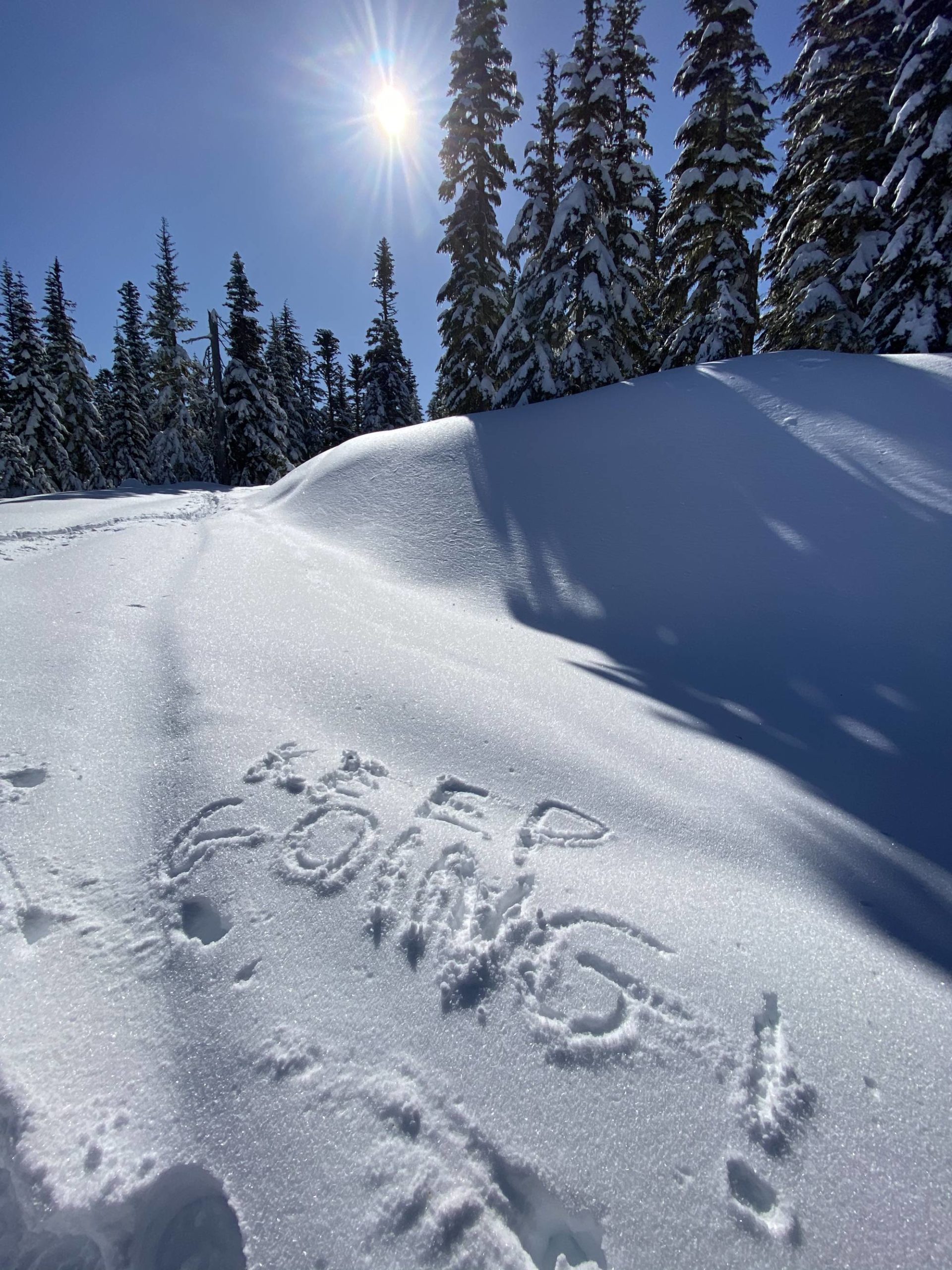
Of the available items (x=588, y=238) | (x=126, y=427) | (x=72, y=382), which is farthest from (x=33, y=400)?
(x=588, y=238)

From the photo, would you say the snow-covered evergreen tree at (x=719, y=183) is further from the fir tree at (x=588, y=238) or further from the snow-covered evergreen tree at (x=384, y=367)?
the snow-covered evergreen tree at (x=384, y=367)

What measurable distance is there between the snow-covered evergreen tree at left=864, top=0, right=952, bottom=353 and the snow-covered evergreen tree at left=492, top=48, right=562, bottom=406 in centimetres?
615

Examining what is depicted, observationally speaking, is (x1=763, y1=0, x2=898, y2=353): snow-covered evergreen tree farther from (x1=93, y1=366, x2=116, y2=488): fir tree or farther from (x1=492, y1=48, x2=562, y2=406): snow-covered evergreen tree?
(x1=93, y1=366, x2=116, y2=488): fir tree

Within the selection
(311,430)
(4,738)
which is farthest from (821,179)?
(311,430)

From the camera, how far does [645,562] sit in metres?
5.22

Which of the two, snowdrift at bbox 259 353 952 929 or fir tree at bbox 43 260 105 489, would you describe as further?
fir tree at bbox 43 260 105 489

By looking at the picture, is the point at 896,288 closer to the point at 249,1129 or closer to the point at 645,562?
the point at 645,562

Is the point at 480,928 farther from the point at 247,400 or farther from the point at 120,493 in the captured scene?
the point at 247,400

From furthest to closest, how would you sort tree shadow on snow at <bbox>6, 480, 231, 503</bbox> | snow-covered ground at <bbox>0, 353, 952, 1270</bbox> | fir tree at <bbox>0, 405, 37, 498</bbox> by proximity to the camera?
fir tree at <bbox>0, 405, 37, 498</bbox> < tree shadow on snow at <bbox>6, 480, 231, 503</bbox> < snow-covered ground at <bbox>0, 353, 952, 1270</bbox>

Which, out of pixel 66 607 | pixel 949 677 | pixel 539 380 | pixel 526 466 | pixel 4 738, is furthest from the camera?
pixel 539 380

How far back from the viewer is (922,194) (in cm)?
892

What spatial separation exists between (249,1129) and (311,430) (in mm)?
36850

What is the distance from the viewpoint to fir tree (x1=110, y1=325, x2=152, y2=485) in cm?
2717

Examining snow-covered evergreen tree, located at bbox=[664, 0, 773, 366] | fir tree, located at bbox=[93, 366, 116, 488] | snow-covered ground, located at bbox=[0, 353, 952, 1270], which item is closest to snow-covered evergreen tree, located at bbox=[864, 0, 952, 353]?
snow-covered evergreen tree, located at bbox=[664, 0, 773, 366]
